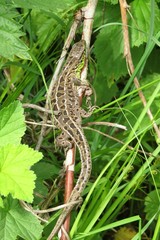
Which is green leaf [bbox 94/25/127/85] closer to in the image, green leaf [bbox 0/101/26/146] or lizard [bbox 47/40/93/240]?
lizard [bbox 47/40/93/240]

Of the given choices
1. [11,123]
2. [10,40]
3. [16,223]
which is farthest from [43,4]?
[16,223]

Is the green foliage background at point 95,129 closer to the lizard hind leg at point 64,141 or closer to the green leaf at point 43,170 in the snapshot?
the green leaf at point 43,170

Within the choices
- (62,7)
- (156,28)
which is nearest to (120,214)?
(156,28)

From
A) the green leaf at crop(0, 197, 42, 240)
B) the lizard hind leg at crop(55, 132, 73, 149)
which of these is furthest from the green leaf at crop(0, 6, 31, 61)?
the green leaf at crop(0, 197, 42, 240)

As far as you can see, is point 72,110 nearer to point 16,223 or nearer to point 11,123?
point 11,123

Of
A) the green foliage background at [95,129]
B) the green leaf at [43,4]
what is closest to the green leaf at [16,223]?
the green foliage background at [95,129]

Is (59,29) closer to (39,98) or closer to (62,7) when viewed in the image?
(39,98)

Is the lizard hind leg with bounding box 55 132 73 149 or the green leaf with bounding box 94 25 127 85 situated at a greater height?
the green leaf with bounding box 94 25 127 85
